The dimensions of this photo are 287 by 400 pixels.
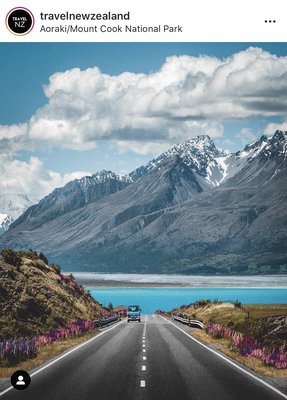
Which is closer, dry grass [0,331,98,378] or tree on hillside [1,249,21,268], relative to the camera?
dry grass [0,331,98,378]

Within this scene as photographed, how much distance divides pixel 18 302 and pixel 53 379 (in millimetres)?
33190

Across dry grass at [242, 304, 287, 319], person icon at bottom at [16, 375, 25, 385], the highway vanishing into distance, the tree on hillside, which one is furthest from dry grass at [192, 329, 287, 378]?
the tree on hillside

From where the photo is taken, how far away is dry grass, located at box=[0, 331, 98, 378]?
2570 centimetres

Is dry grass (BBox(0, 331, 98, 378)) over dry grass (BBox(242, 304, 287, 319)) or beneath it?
over

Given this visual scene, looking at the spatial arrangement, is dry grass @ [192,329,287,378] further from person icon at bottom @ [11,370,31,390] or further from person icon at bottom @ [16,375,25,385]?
person icon at bottom @ [16,375,25,385]

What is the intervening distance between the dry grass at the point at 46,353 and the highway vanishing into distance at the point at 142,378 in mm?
759

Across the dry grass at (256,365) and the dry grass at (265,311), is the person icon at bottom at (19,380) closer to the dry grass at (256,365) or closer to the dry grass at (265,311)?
the dry grass at (256,365)

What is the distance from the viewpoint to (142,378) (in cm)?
2388
